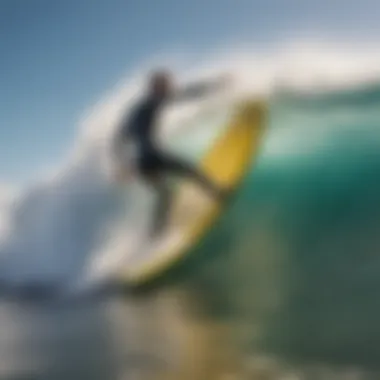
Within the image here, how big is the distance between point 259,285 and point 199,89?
0.33m

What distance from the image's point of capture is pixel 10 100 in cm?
139

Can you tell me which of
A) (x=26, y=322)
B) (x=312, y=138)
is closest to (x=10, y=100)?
(x=26, y=322)

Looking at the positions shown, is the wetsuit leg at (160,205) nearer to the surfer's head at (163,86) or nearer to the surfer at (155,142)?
the surfer at (155,142)

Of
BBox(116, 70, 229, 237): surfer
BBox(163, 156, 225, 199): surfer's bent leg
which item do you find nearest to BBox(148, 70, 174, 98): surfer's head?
BBox(116, 70, 229, 237): surfer

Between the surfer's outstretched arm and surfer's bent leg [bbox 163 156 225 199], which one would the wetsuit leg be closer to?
surfer's bent leg [bbox 163 156 225 199]

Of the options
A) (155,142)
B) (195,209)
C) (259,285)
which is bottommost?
(259,285)

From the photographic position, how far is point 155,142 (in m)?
1.32

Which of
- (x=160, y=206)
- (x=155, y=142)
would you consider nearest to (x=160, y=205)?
(x=160, y=206)

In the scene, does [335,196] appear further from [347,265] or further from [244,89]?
[244,89]

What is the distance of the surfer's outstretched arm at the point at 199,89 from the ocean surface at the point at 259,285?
0.29ft

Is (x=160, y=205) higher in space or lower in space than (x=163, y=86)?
lower

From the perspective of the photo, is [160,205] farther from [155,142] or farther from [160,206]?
[155,142]

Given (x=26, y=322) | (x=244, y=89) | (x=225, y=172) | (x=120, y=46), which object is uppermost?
(x=120, y=46)

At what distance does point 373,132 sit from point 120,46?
437mm
